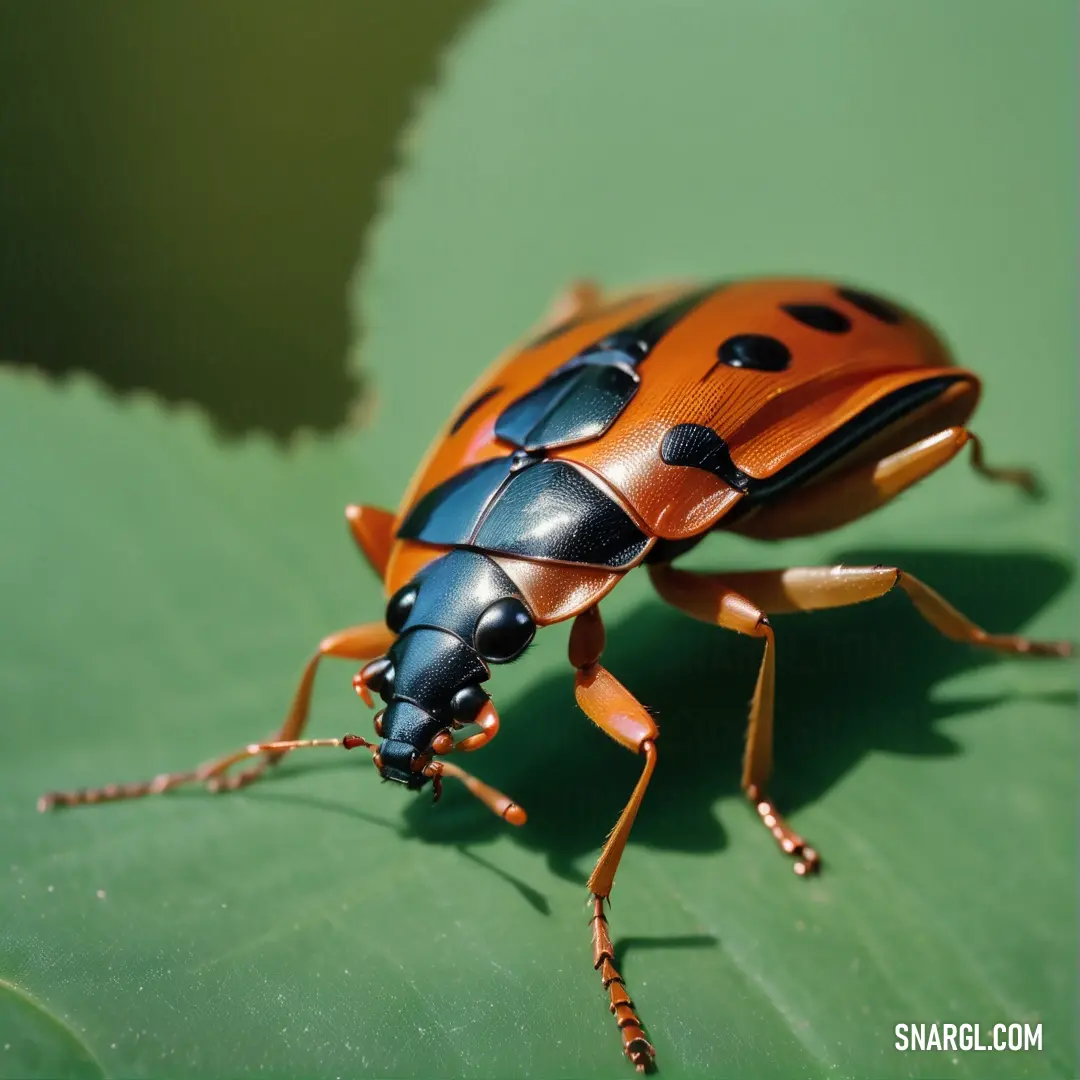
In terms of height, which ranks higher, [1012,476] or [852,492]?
[1012,476]

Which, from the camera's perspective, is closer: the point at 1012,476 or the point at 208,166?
the point at 1012,476

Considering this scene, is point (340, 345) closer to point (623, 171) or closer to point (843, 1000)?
point (623, 171)

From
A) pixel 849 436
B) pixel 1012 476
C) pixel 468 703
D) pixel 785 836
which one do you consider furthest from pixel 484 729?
pixel 1012 476

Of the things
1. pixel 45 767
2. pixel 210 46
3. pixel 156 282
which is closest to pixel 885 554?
pixel 45 767

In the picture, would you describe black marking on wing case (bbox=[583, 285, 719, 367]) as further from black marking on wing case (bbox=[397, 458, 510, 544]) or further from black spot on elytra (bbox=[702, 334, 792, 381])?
black marking on wing case (bbox=[397, 458, 510, 544])

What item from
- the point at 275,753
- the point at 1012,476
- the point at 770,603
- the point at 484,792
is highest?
the point at 1012,476

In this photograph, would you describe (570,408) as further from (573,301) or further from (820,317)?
(573,301)
